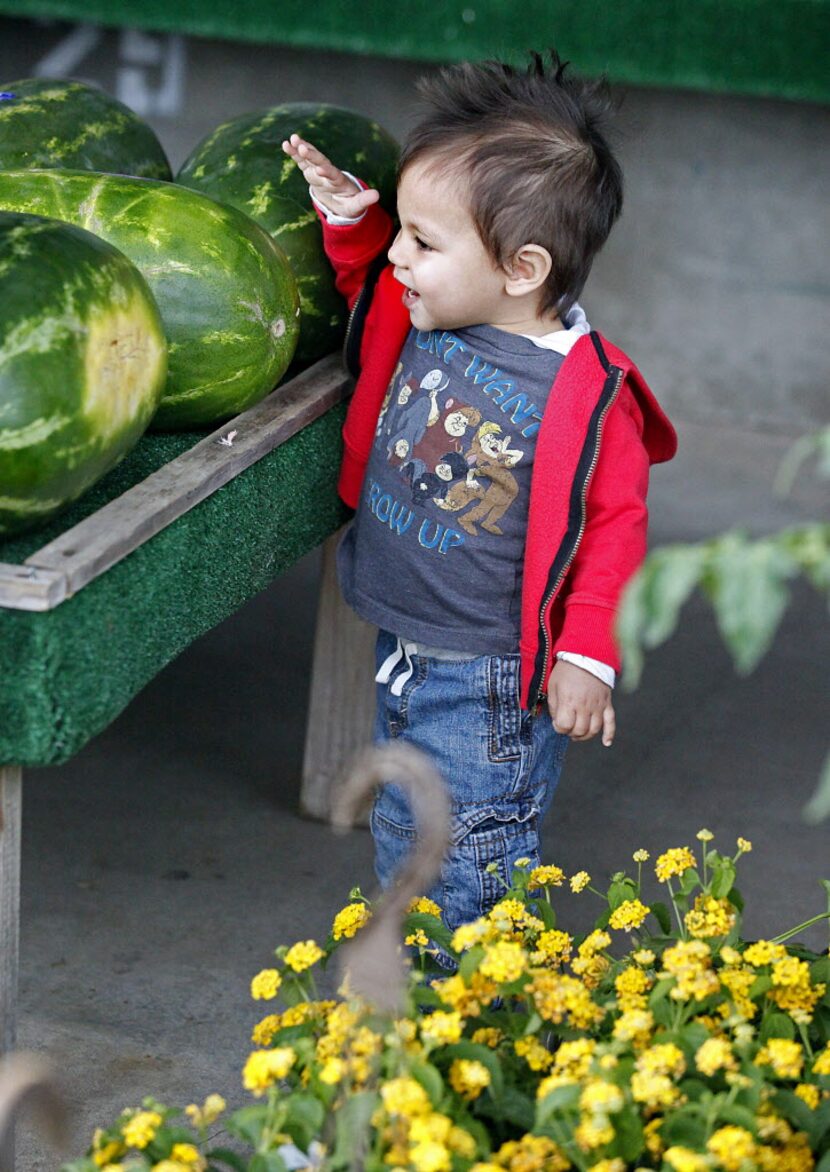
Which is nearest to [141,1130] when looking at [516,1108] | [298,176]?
[516,1108]

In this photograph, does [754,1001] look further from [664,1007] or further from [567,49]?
[567,49]

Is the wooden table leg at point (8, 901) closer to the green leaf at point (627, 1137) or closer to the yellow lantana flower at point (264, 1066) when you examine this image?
the yellow lantana flower at point (264, 1066)

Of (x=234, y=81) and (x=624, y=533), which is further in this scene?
(x=234, y=81)

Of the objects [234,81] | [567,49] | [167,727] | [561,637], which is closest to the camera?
[561,637]

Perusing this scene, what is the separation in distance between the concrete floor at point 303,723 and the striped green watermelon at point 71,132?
122cm

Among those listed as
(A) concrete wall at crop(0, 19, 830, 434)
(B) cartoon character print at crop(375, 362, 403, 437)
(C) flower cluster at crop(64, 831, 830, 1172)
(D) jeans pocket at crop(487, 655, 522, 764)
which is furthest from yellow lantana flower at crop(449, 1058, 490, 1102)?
(A) concrete wall at crop(0, 19, 830, 434)

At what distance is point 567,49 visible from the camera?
4.29 meters

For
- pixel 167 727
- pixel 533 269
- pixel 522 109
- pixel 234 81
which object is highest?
pixel 522 109

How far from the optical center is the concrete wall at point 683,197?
4.92 meters

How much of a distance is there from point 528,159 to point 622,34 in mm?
2458

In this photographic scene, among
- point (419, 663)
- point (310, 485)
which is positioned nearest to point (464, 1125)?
point (419, 663)

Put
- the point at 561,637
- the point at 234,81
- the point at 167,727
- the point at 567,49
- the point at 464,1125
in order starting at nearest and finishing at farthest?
the point at 464,1125 → the point at 561,637 → the point at 167,727 → the point at 567,49 → the point at 234,81

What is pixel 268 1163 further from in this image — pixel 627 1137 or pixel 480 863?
pixel 480 863

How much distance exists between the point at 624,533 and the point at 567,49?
8.75ft
